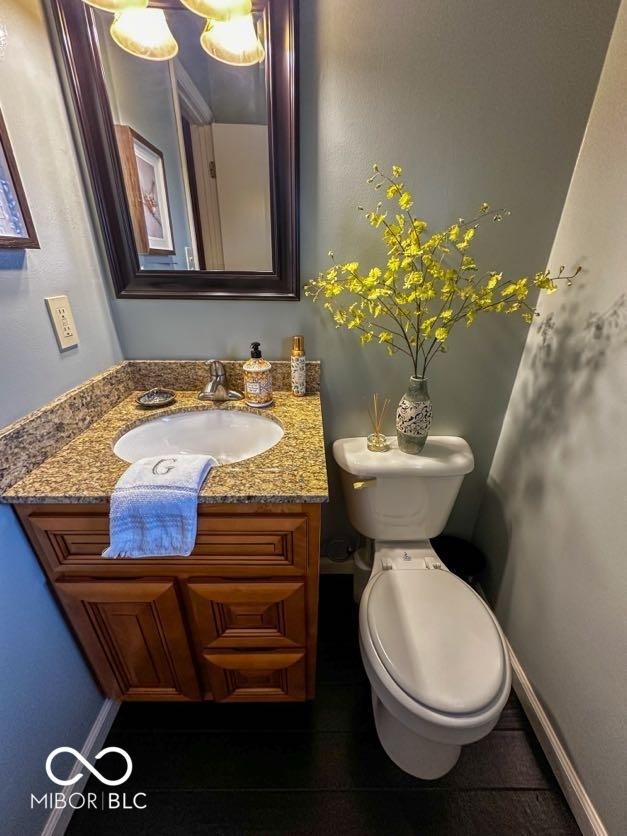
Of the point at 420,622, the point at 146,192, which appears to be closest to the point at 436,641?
the point at 420,622

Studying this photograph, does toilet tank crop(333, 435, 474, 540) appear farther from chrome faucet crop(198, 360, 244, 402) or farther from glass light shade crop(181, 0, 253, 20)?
glass light shade crop(181, 0, 253, 20)

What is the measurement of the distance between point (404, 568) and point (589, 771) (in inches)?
23.7

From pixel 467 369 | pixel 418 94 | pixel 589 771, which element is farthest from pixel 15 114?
pixel 589 771

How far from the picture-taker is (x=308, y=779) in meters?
0.89

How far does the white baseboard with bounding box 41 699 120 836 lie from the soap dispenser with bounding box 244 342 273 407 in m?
1.02

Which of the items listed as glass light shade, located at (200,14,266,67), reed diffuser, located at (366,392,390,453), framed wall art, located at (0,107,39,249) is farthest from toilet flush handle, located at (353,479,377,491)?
glass light shade, located at (200,14,266,67)

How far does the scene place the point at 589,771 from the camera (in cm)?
79

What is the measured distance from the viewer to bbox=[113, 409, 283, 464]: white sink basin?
968mm

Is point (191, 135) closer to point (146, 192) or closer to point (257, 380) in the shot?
point (146, 192)

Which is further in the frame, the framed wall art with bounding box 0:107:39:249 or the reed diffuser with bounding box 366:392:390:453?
the reed diffuser with bounding box 366:392:390:453

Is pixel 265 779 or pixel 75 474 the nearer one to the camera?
pixel 75 474

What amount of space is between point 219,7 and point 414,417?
41.6 inches

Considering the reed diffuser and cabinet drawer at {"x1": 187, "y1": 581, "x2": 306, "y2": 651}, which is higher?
the reed diffuser

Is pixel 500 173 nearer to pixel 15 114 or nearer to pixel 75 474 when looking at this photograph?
pixel 15 114
